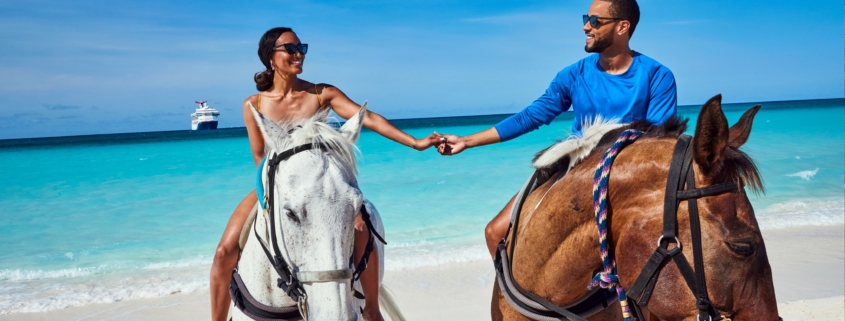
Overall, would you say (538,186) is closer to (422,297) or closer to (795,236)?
(422,297)

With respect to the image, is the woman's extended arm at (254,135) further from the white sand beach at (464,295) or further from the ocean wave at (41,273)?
the ocean wave at (41,273)

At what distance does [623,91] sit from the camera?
94.8 inches

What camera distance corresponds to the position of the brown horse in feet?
4.92

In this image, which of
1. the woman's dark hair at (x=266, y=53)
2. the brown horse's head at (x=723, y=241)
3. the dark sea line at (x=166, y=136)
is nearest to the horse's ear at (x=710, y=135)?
the brown horse's head at (x=723, y=241)

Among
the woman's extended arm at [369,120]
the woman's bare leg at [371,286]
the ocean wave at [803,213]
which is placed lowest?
the ocean wave at [803,213]

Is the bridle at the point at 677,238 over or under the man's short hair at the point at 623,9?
under

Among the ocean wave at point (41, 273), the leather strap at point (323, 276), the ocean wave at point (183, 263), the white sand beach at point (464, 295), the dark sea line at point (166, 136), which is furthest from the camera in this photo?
the dark sea line at point (166, 136)

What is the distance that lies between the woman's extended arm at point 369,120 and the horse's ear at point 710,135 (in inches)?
66.5

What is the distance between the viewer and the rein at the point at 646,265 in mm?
1518

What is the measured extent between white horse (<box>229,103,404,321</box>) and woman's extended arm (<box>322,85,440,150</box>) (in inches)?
33.0

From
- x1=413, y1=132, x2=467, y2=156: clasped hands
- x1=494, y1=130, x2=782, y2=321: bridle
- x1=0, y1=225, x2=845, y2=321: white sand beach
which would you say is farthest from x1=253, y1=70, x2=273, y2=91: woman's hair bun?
x1=0, y1=225, x2=845, y2=321: white sand beach

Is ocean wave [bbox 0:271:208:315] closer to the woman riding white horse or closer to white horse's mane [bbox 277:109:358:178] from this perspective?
the woman riding white horse

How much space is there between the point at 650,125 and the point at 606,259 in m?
0.52

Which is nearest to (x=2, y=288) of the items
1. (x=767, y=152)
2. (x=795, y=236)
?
(x=795, y=236)
